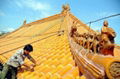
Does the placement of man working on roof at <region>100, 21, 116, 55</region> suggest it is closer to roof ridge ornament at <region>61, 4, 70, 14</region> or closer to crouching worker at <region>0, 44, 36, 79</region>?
crouching worker at <region>0, 44, 36, 79</region>

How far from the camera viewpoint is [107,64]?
1505 millimetres

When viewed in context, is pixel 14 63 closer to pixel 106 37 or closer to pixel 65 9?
pixel 106 37

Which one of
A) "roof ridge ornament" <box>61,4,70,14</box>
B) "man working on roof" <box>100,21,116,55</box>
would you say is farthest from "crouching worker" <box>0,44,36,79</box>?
"roof ridge ornament" <box>61,4,70,14</box>

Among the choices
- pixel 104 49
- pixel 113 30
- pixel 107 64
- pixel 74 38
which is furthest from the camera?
pixel 74 38

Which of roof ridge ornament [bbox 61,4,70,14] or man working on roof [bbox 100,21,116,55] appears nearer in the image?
man working on roof [bbox 100,21,116,55]

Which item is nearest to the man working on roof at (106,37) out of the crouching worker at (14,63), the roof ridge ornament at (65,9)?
the crouching worker at (14,63)

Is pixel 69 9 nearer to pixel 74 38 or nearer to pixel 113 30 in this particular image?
pixel 74 38

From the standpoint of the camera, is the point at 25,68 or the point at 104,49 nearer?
the point at 104,49

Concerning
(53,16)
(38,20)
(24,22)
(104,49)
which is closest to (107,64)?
(104,49)

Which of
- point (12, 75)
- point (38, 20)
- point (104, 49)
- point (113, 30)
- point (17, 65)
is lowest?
point (12, 75)

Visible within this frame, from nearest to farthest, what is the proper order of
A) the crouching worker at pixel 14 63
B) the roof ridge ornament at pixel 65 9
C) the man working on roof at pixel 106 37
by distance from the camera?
the man working on roof at pixel 106 37
the crouching worker at pixel 14 63
the roof ridge ornament at pixel 65 9

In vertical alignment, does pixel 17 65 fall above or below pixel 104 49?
below

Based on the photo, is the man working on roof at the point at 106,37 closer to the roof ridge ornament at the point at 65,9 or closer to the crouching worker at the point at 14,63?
the crouching worker at the point at 14,63

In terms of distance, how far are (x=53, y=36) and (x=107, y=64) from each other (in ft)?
16.0
